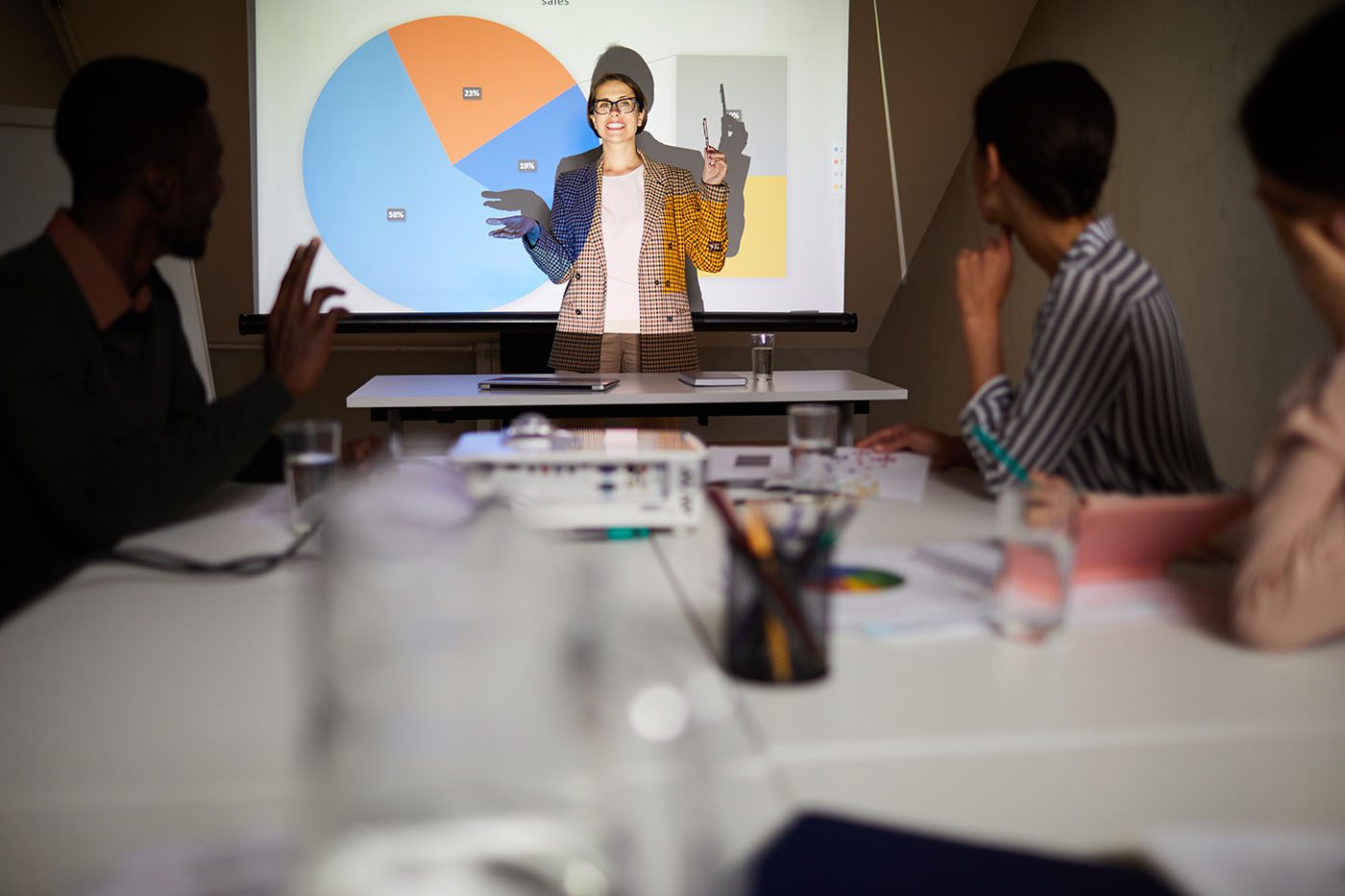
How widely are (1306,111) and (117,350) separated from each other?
1.44 m

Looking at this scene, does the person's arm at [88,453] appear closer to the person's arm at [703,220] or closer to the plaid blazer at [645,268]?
the plaid blazer at [645,268]

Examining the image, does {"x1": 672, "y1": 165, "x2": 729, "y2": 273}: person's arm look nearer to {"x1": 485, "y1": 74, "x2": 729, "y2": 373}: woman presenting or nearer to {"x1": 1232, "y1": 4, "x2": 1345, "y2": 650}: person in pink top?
{"x1": 485, "y1": 74, "x2": 729, "y2": 373}: woman presenting

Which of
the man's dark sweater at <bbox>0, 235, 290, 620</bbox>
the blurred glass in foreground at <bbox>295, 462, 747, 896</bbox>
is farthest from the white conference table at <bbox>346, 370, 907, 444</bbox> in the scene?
the blurred glass in foreground at <bbox>295, 462, 747, 896</bbox>

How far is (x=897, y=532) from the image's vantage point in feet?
4.26

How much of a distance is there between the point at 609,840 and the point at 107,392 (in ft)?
4.20

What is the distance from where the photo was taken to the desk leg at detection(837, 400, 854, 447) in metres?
2.52

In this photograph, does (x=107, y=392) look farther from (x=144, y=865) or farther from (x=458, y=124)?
(x=458, y=124)

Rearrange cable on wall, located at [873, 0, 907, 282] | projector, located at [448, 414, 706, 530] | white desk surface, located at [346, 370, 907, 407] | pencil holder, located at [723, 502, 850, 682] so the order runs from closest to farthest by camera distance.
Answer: pencil holder, located at [723, 502, 850, 682] < projector, located at [448, 414, 706, 530] < white desk surface, located at [346, 370, 907, 407] < cable on wall, located at [873, 0, 907, 282]

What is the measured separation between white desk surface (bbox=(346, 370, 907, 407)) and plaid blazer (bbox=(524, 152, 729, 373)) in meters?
0.69

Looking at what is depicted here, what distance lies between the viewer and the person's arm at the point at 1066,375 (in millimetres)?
1477

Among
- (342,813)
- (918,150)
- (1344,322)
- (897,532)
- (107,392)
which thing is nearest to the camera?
(342,813)

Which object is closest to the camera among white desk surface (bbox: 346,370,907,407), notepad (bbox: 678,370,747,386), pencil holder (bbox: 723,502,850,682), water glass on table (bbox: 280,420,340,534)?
pencil holder (bbox: 723,502,850,682)

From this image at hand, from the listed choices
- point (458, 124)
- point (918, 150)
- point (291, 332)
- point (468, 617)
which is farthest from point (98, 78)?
point (918, 150)

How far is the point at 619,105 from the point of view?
3951 mm
